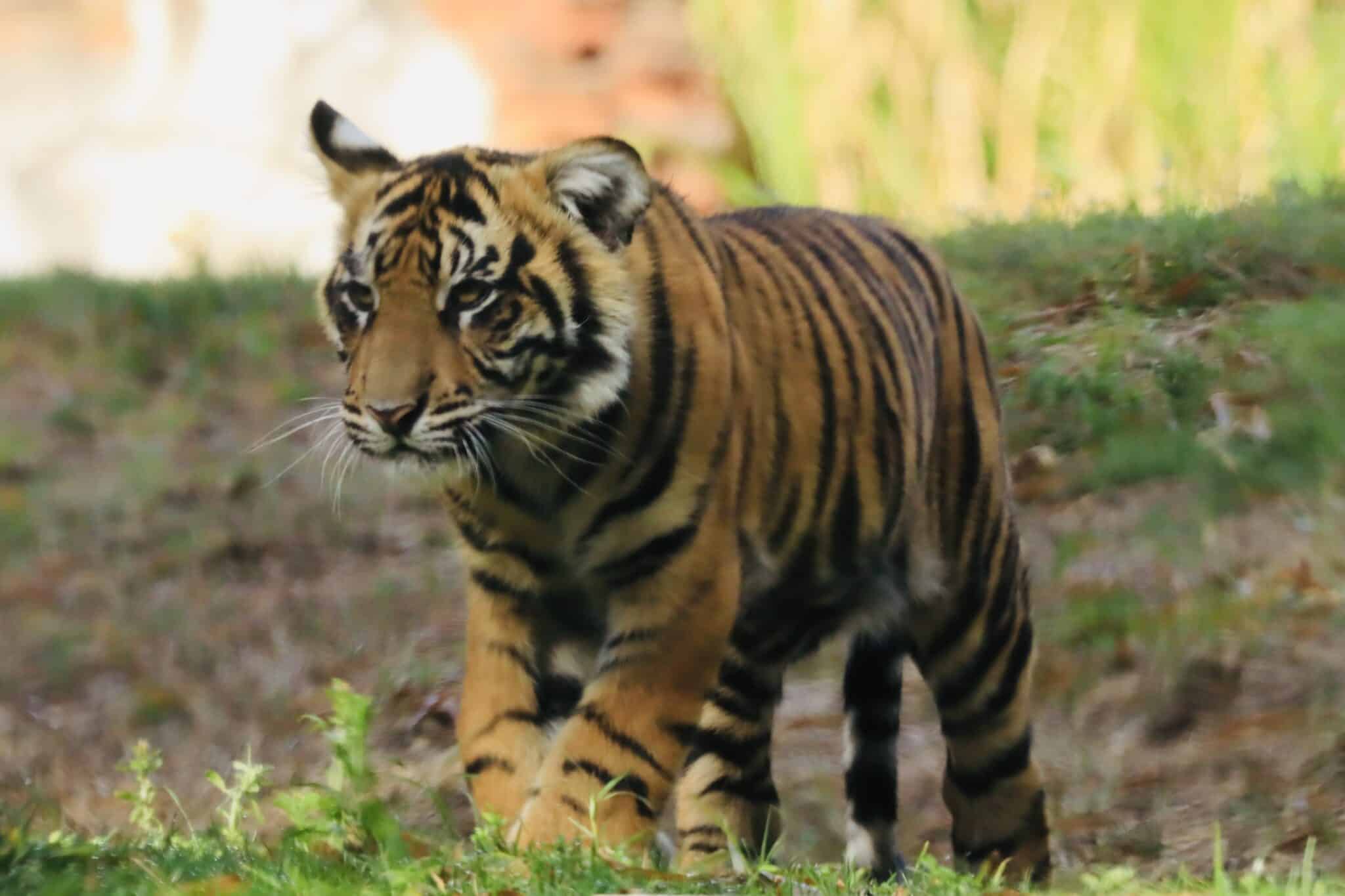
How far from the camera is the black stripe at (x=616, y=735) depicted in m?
3.31

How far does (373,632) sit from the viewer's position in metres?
6.00

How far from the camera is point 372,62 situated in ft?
41.6

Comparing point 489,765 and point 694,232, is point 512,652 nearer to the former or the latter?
point 489,765

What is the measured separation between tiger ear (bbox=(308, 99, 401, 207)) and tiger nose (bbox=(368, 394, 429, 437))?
62 cm

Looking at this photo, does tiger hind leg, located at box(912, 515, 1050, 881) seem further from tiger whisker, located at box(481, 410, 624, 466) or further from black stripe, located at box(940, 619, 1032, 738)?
tiger whisker, located at box(481, 410, 624, 466)

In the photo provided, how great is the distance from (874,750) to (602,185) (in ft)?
4.98

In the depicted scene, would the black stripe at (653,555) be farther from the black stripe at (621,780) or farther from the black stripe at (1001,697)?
the black stripe at (1001,697)

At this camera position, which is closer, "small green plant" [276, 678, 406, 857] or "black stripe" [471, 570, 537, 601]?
"small green plant" [276, 678, 406, 857]

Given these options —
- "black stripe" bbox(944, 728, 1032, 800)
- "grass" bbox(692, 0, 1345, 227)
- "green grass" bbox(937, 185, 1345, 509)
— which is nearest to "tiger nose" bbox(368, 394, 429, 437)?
"black stripe" bbox(944, 728, 1032, 800)

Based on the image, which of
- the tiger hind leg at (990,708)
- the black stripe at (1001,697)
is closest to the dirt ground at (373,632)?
the tiger hind leg at (990,708)

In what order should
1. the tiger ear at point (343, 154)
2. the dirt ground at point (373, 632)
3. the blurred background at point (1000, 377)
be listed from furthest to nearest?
the blurred background at point (1000, 377)
the dirt ground at point (373, 632)
the tiger ear at point (343, 154)

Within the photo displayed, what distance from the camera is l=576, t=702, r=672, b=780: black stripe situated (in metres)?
3.31

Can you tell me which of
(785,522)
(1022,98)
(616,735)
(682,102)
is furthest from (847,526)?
(682,102)

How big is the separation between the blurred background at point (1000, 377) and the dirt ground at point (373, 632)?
0.04ft
